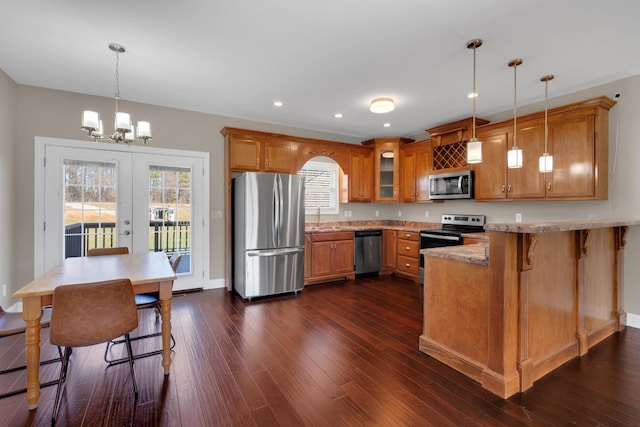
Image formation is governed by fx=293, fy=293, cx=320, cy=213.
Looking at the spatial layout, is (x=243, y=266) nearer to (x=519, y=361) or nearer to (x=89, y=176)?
(x=89, y=176)

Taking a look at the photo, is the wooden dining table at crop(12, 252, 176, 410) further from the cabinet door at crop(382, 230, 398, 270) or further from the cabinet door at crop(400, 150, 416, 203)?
the cabinet door at crop(400, 150, 416, 203)

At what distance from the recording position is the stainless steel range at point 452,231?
176 inches

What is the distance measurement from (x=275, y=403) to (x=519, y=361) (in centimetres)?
172

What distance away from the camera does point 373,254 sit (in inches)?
216

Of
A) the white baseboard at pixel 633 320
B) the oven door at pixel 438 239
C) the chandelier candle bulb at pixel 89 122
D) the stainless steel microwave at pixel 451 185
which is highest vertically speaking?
the chandelier candle bulb at pixel 89 122

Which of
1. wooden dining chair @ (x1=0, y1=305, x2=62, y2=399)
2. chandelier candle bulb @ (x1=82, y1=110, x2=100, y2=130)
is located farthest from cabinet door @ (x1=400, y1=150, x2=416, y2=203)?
wooden dining chair @ (x1=0, y1=305, x2=62, y2=399)

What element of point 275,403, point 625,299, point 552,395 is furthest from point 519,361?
point 625,299

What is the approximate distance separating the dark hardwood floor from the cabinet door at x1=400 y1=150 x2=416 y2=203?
2.85 meters

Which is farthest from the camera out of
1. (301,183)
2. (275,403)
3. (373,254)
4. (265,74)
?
(373,254)

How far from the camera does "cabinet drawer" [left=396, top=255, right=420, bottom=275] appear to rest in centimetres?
502

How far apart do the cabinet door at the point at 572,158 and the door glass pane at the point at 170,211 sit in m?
4.90

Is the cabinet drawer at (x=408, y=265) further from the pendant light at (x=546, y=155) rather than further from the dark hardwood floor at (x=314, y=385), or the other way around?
the pendant light at (x=546, y=155)

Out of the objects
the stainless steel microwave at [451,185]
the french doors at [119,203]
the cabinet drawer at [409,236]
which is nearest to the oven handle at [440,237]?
the cabinet drawer at [409,236]

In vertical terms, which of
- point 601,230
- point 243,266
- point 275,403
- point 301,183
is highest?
point 301,183
